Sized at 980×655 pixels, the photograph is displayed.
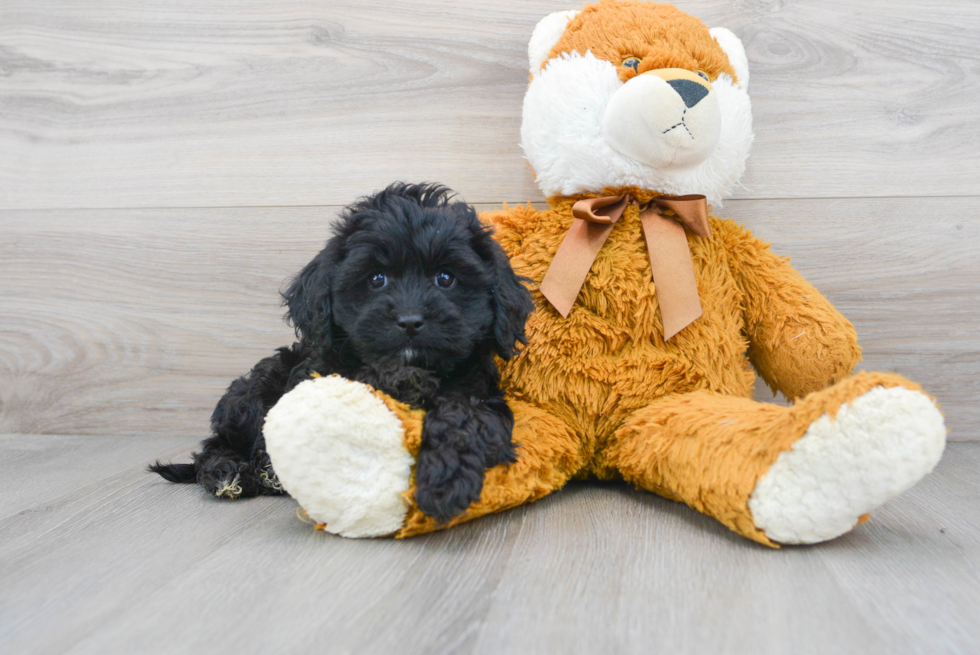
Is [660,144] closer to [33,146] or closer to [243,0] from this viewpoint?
[243,0]

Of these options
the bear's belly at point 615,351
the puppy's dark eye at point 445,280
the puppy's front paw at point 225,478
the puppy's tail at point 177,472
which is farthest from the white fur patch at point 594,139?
the puppy's tail at point 177,472

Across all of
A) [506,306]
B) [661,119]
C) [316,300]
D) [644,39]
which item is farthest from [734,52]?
[316,300]

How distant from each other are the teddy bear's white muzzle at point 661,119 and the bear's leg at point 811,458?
502 mm

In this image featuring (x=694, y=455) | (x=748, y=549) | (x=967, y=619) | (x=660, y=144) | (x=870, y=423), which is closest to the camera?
(x=967, y=619)

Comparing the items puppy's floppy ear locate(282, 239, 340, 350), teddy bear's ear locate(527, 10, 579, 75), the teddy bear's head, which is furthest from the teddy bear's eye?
puppy's floppy ear locate(282, 239, 340, 350)

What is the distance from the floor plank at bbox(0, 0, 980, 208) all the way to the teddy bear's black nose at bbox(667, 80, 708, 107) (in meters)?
0.52

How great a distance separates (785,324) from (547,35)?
0.80m

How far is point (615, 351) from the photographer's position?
1363 mm

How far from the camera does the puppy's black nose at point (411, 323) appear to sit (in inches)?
43.0

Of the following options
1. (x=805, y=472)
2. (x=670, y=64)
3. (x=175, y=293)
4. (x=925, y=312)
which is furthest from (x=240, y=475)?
(x=925, y=312)

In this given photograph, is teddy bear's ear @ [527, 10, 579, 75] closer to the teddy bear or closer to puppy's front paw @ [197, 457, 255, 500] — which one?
the teddy bear

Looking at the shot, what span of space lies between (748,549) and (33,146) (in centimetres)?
210

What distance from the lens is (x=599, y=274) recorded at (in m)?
1.36

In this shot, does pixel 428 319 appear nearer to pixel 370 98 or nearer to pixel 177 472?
pixel 177 472
